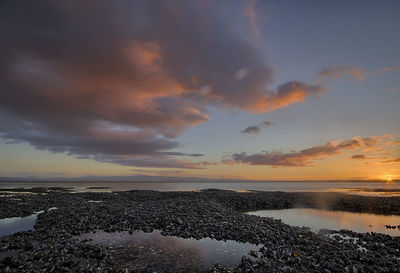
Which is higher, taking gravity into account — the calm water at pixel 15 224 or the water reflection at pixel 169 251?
the water reflection at pixel 169 251

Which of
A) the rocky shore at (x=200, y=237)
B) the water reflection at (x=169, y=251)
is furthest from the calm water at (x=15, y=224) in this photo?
the water reflection at (x=169, y=251)

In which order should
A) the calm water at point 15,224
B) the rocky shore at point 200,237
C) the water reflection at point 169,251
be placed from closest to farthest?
the rocky shore at point 200,237 → the water reflection at point 169,251 → the calm water at point 15,224

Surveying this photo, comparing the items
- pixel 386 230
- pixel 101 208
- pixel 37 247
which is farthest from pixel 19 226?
pixel 386 230

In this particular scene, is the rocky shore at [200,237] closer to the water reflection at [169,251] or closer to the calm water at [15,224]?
the water reflection at [169,251]

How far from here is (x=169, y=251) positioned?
11.4m

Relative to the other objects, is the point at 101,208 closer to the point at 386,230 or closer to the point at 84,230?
the point at 84,230

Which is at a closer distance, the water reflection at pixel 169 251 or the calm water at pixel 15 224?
the water reflection at pixel 169 251

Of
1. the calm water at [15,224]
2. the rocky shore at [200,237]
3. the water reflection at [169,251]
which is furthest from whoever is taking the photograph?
the calm water at [15,224]

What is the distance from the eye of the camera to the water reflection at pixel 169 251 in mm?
9844

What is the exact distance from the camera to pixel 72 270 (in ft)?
29.3

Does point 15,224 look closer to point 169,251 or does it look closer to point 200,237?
point 169,251

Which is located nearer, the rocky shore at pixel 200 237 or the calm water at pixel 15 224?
the rocky shore at pixel 200 237

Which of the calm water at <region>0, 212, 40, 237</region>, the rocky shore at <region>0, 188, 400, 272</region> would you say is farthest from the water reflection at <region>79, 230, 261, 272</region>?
the calm water at <region>0, 212, 40, 237</region>

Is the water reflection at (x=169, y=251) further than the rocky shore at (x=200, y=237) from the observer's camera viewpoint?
Yes
